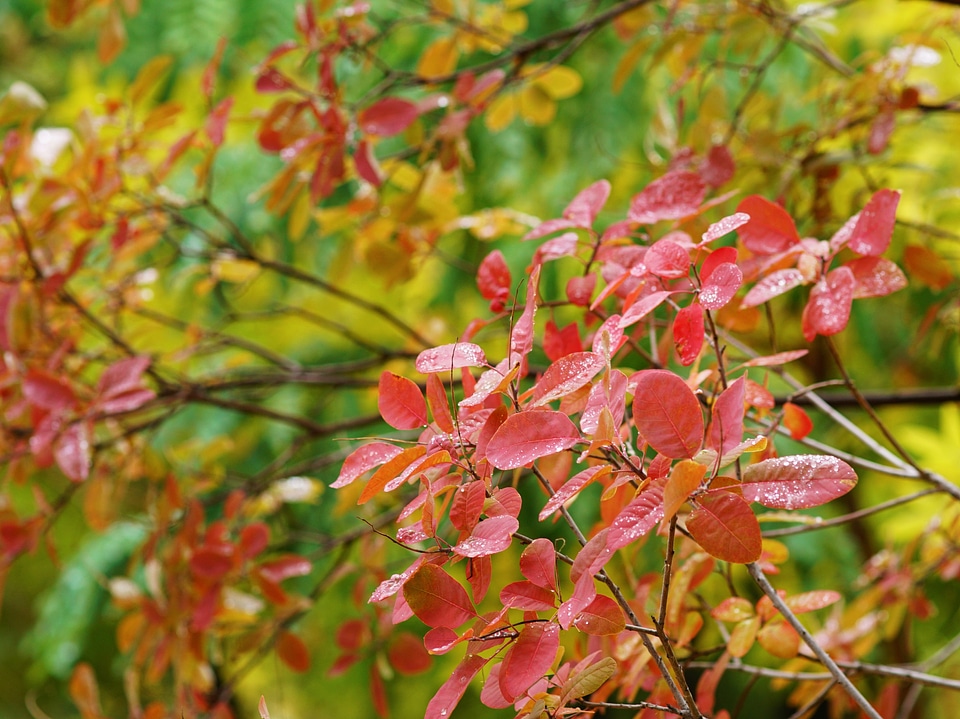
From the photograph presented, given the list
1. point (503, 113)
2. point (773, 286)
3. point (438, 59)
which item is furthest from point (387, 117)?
point (773, 286)

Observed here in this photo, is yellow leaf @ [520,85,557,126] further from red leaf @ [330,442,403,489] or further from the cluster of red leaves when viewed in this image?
Answer: red leaf @ [330,442,403,489]

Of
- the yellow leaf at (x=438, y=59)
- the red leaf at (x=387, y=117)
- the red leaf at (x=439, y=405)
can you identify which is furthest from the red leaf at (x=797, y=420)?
the yellow leaf at (x=438, y=59)

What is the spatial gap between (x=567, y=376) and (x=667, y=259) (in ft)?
0.37

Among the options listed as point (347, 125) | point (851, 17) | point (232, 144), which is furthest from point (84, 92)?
point (851, 17)

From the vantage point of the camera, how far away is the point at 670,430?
17.0 inches

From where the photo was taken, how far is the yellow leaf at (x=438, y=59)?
106 centimetres

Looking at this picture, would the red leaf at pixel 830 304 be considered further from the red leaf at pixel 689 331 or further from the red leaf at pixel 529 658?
the red leaf at pixel 529 658

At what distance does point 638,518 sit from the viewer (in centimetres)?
42

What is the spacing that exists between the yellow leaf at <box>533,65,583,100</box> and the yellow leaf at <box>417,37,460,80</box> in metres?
0.15

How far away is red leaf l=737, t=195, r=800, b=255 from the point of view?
0.62 metres

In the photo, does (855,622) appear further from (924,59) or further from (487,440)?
(487,440)

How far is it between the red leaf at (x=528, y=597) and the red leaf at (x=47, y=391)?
0.64m

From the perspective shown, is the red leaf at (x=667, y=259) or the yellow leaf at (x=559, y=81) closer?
the red leaf at (x=667, y=259)

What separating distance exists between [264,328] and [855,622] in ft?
6.24
